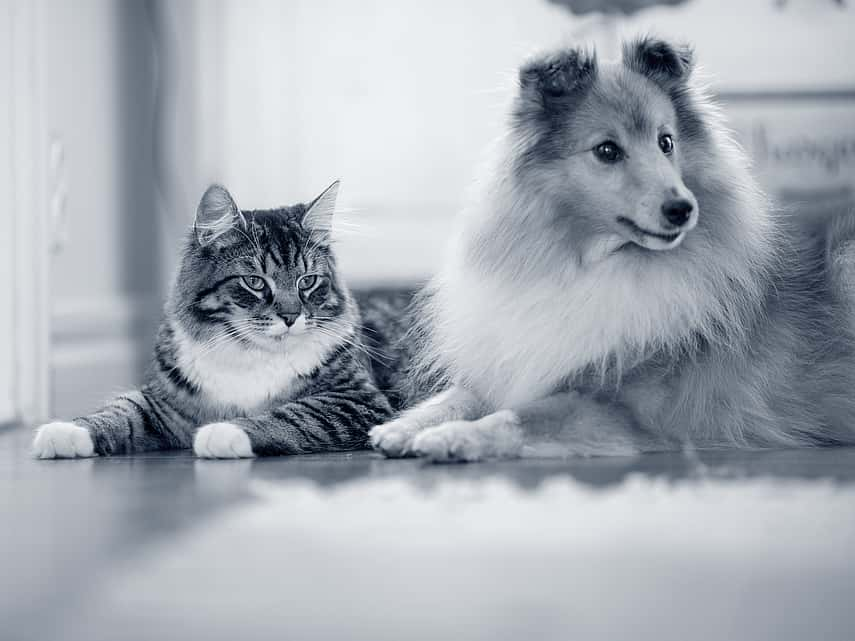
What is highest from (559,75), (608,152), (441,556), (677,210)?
(559,75)

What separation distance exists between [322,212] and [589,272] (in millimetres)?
635

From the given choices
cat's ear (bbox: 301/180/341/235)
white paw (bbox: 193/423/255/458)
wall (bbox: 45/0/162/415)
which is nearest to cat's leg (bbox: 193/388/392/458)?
Result: white paw (bbox: 193/423/255/458)

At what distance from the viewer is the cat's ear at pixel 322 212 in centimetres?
207

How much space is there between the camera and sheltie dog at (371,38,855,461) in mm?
1737

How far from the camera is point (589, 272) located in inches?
72.4

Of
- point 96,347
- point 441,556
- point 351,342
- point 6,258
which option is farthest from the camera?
point 96,347

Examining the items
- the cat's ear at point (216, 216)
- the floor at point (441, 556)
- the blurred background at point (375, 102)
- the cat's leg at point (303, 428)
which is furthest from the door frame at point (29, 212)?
the floor at point (441, 556)

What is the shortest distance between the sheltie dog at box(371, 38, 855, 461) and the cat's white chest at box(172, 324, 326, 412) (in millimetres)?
306

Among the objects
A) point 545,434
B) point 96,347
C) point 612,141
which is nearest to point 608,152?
point 612,141

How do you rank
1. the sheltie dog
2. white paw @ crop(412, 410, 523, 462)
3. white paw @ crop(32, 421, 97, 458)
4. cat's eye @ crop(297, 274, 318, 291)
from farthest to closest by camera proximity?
cat's eye @ crop(297, 274, 318, 291) → white paw @ crop(32, 421, 97, 458) → the sheltie dog → white paw @ crop(412, 410, 523, 462)

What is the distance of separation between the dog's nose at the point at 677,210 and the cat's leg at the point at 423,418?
543 mm

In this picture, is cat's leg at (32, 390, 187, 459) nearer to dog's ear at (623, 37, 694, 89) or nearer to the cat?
the cat

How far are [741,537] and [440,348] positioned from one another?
0.99 meters

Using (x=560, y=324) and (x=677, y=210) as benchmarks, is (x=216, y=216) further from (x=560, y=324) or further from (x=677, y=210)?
(x=677, y=210)
